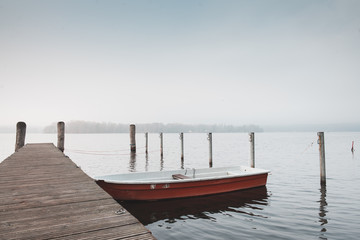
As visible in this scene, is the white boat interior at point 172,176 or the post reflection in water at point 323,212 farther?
the white boat interior at point 172,176

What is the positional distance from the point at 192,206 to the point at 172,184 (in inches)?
42.9

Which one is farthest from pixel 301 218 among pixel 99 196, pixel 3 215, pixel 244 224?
pixel 3 215

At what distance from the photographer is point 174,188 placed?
344 inches

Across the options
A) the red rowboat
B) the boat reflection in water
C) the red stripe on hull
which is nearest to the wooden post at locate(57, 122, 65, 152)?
the red rowboat

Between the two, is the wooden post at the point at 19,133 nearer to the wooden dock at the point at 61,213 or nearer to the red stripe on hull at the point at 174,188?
the red stripe on hull at the point at 174,188

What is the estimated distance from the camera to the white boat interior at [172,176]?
332 inches

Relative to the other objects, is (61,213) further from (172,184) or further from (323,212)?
(323,212)

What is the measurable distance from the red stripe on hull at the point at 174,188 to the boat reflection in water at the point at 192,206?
0.22 meters

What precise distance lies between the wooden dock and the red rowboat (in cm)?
264

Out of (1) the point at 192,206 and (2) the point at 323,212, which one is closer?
(2) the point at 323,212

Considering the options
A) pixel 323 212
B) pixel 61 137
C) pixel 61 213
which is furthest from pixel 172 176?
pixel 61 137

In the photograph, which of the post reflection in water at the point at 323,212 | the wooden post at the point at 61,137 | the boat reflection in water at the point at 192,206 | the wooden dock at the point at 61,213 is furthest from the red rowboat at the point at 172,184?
the wooden post at the point at 61,137

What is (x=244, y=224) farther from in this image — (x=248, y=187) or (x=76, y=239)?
(x=76, y=239)

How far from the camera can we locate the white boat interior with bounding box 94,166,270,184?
8.44 meters
